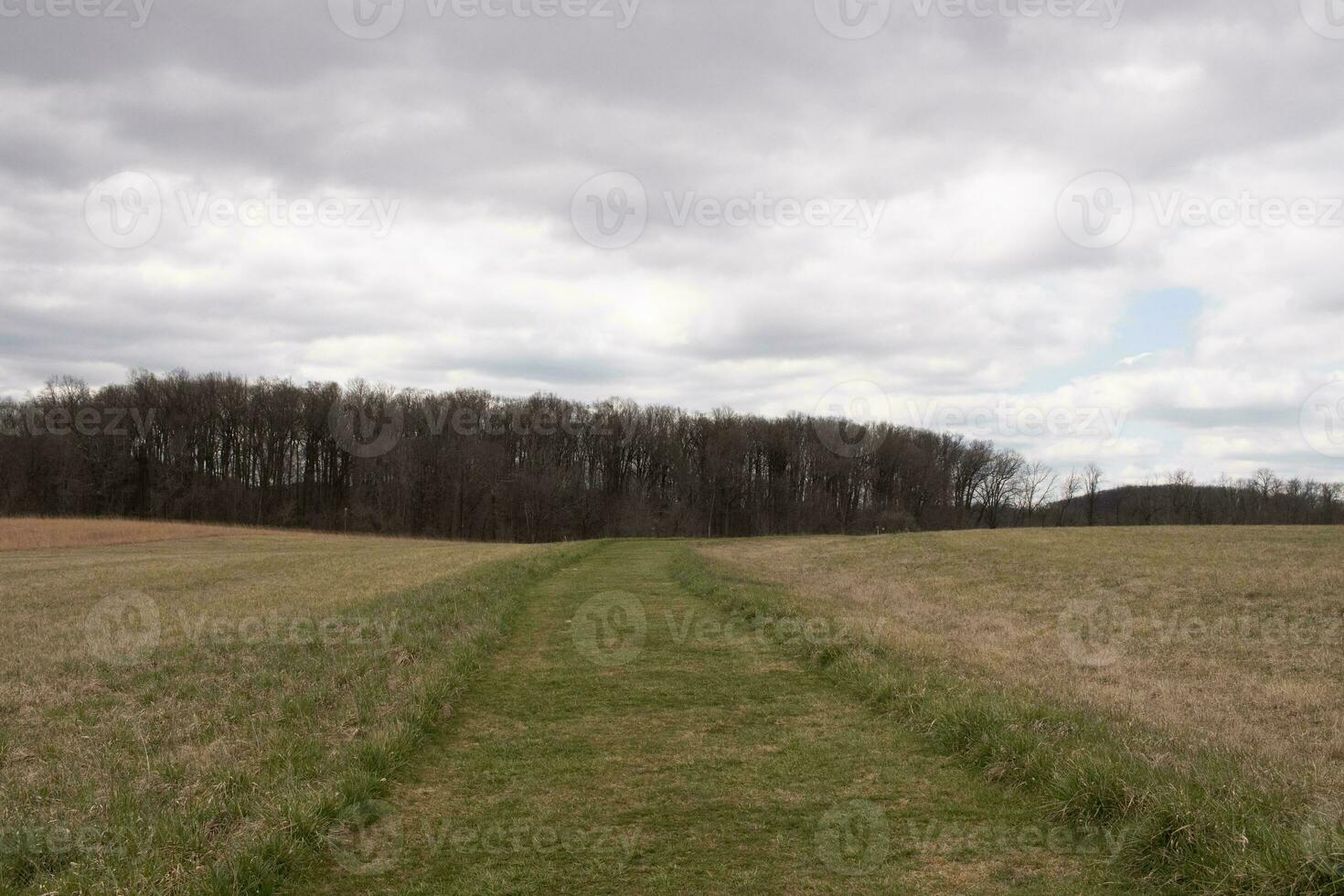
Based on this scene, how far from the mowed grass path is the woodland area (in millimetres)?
76686

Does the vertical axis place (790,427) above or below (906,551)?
above

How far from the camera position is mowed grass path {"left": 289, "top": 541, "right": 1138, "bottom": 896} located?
471 cm

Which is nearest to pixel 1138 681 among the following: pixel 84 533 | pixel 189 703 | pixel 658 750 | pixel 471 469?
pixel 658 750

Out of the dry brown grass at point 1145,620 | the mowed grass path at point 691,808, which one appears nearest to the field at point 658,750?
the mowed grass path at point 691,808

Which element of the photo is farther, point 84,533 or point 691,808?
point 84,533

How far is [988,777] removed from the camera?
6.20 meters

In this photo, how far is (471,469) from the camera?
87.1 metres

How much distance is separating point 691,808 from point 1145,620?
15.6m

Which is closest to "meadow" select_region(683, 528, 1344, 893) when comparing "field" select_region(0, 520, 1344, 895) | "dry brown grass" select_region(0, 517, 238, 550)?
"field" select_region(0, 520, 1344, 895)

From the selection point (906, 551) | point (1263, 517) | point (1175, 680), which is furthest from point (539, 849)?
point (1263, 517)

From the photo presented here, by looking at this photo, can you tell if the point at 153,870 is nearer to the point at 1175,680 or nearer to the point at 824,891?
the point at 824,891

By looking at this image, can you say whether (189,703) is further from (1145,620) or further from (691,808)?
(1145,620)

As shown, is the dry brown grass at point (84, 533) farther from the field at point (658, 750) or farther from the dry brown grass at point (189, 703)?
the field at point (658, 750)

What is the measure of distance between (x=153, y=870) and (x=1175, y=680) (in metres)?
12.5
